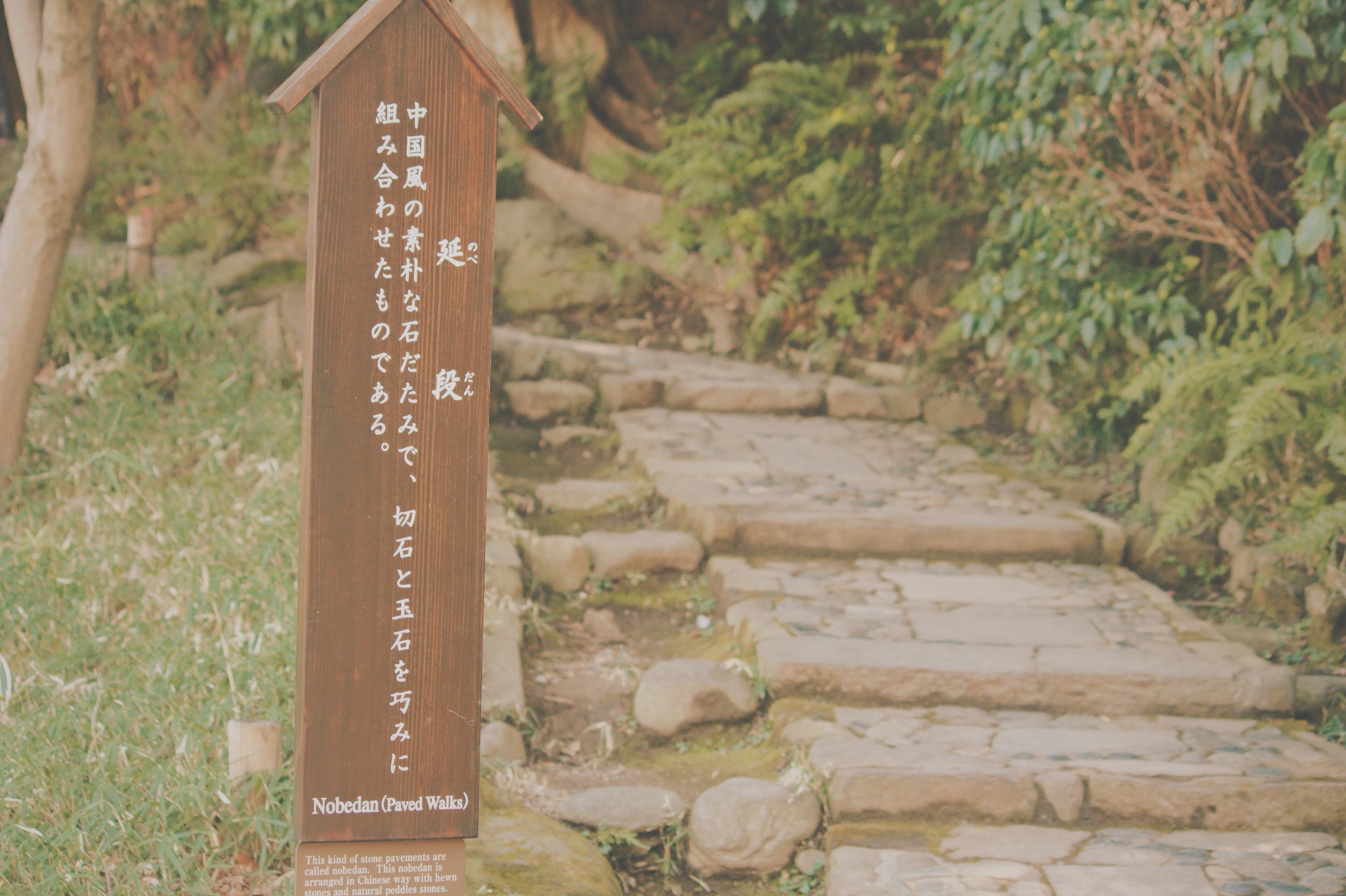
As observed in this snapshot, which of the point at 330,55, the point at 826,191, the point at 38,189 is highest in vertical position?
the point at 826,191

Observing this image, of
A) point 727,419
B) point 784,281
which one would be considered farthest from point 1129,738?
point 784,281

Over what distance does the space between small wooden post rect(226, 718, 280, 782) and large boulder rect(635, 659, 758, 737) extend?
1.45m

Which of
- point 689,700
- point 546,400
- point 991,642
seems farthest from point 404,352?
point 546,400

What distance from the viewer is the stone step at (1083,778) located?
3.36 meters

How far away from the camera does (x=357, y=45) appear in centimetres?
223

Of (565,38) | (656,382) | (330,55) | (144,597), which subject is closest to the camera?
(330,55)

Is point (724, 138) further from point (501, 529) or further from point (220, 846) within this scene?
point (220, 846)

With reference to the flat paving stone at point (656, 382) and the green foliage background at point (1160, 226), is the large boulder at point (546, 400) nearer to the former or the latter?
the flat paving stone at point (656, 382)

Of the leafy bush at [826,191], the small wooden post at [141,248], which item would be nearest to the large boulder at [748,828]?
the leafy bush at [826,191]

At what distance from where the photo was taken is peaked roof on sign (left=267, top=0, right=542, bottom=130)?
218 cm

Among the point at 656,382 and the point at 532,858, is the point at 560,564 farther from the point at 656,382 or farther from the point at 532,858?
the point at 656,382

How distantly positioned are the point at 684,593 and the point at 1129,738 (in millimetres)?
1940

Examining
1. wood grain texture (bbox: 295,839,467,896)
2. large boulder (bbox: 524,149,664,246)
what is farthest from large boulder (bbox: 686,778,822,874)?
large boulder (bbox: 524,149,664,246)

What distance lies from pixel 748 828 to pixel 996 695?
1.15 meters
